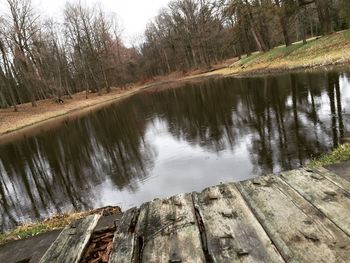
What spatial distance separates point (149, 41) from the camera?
83.3 meters

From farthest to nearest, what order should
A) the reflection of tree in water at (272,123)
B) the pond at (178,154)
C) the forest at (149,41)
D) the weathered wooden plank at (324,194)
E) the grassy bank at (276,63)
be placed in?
the forest at (149,41) → the grassy bank at (276,63) → the reflection of tree in water at (272,123) → the pond at (178,154) → the weathered wooden plank at (324,194)

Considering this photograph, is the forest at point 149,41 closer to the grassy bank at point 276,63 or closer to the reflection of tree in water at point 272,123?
the grassy bank at point 276,63

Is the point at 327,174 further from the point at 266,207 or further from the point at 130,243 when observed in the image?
the point at 130,243

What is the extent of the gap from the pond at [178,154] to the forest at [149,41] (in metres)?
18.0

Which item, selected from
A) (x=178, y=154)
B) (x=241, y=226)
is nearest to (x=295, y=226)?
(x=241, y=226)

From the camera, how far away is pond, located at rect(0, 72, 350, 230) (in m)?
8.66

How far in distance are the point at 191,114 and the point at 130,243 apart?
16.8 m

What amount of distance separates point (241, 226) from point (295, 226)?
1.00 feet

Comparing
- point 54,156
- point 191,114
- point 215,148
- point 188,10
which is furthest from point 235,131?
point 188,10

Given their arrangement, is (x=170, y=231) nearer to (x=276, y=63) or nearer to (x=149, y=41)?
(x=276, y=63)

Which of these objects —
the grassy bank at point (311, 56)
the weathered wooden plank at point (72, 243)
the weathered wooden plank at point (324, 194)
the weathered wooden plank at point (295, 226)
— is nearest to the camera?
the weathered wooden plank at point (295, 226)

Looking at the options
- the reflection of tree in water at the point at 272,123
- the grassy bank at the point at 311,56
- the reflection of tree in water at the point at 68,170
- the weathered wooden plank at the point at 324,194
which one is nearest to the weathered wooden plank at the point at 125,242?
the weathered wooden plank at the point at 324,194

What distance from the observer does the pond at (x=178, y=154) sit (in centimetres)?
866

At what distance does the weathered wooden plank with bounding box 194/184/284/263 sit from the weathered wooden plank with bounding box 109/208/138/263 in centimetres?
45
